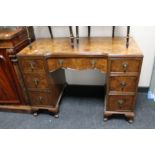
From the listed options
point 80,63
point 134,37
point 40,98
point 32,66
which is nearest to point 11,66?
point 32,66

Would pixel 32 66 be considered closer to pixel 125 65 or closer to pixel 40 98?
pixel 40 98

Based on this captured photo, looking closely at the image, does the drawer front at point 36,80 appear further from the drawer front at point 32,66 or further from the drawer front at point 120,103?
the drawer front at point 120,103

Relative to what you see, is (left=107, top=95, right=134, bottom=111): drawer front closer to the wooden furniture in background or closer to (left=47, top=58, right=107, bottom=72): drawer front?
(left=47, top=58, right=107, bottom=72): drawer front

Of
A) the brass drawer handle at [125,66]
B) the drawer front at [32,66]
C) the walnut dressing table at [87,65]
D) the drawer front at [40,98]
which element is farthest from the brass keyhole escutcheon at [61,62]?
the brass drawer handle at [125,66]

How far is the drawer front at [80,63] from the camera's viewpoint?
134 centimetres

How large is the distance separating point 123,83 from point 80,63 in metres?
0.40

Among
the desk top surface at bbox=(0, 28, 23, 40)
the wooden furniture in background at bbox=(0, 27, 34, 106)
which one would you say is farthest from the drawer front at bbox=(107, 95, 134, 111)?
the desk top surface at bbox=(0, 28, 23, 40)

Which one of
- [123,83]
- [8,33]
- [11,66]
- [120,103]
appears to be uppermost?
[8,33]

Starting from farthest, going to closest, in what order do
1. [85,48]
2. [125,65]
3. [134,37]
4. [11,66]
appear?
[134,37], [11,66], [85,48], [125,65]

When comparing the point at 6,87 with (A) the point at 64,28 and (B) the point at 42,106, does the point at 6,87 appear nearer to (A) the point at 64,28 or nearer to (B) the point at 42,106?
(B) the point at 42,106

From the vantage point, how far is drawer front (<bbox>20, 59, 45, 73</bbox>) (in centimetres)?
140

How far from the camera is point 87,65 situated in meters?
1.36
